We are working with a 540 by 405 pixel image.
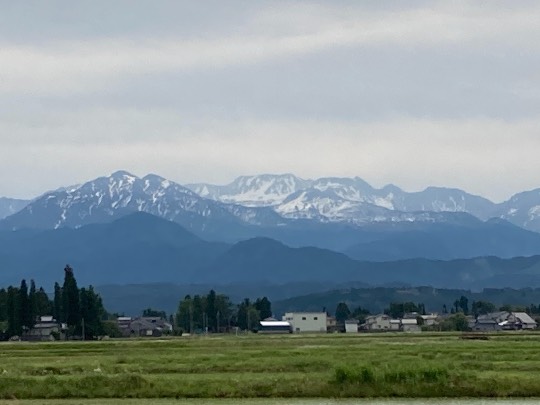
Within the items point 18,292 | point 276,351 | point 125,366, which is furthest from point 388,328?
point 125,366

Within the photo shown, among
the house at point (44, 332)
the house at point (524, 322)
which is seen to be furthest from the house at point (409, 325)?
the house at point (44, 332)

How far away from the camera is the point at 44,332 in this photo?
4272 inches

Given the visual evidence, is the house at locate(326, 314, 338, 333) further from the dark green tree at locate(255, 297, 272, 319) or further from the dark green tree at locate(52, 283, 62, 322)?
the dark green tree at locate(52, 283, 62, 322)

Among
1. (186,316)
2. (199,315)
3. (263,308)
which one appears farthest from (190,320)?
(263,308)

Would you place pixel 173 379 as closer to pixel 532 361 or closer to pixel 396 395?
pixel 396 395

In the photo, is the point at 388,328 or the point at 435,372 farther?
the point at 388,328

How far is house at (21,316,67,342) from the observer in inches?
4112

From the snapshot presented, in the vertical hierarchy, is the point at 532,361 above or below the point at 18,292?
below

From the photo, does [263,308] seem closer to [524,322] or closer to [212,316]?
[212,316]

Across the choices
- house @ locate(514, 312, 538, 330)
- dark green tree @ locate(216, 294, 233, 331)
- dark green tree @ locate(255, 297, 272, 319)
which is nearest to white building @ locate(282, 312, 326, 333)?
dark green tree @ locate(216, 294, 233, 331)

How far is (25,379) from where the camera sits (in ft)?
140

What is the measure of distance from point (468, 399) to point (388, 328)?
111045 mm

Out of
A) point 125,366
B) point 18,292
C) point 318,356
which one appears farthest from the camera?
point 18,292

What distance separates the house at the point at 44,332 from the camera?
343ft
